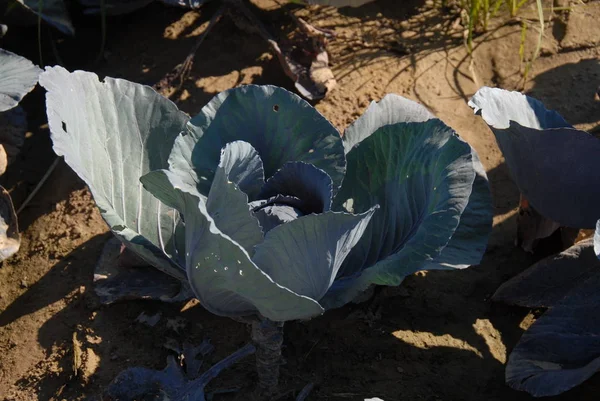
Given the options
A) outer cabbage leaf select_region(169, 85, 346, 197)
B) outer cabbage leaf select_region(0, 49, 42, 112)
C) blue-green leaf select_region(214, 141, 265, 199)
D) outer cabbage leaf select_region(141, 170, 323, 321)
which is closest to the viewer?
outer cabbage leaf select_region(141, 170, 323, 321)

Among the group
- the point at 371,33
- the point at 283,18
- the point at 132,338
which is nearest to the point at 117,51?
the point at 283,18

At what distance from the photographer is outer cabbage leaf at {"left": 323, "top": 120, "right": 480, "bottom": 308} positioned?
175 cm

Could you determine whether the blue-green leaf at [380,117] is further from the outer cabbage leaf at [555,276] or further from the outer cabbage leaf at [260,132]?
the outer cabbage leaf at [555,276]

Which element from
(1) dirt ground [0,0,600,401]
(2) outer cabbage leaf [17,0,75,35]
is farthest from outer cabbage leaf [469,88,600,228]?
(2) outer cabbage leaf [17,0,75,35]

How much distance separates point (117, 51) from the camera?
3338mm

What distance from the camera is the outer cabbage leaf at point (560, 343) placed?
82.3 inches

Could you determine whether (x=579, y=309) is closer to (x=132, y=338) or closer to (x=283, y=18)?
(x=132, y=338)

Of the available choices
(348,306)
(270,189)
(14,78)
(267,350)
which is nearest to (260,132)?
(270,189)

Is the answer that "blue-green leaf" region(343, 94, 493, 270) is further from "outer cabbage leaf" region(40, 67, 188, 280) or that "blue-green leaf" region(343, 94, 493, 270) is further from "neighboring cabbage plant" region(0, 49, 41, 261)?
"neighboring cabbage plant" region(0, 49, 41, 261)

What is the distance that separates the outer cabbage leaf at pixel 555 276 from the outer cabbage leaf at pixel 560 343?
137mm

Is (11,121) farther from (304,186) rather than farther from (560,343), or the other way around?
(560,343)

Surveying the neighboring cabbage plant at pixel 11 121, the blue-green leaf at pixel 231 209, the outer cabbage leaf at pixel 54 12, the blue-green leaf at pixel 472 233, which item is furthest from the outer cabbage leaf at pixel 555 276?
the outer cabbage leaf at pixel 54 12

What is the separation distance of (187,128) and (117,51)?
1.61 metres

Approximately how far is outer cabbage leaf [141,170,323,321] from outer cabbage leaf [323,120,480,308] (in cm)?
19
